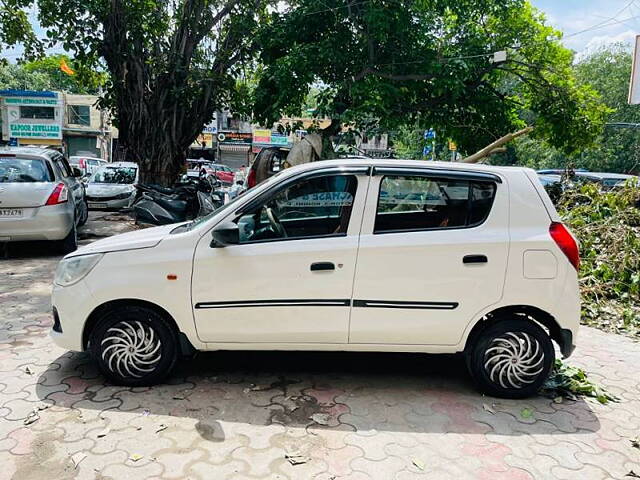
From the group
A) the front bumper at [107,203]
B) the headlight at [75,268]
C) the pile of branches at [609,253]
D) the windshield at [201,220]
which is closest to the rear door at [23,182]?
the headlight at [75,268]

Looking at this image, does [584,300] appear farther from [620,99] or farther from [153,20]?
[620,99]

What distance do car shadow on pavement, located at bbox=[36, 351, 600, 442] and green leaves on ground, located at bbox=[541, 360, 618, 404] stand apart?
11 centimetres

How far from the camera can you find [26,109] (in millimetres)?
35250

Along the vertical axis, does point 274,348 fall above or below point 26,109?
below

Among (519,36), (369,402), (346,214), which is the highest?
(519,36)

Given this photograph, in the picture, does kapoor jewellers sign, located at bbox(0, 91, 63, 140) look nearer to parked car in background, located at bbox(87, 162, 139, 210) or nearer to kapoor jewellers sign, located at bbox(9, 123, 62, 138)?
kapoor jewellers sign, located at bbox(9, 123, 62, 138)

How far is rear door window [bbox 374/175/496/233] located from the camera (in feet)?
11.6

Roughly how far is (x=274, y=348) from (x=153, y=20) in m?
10.5

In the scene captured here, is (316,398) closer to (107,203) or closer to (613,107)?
(107,203)

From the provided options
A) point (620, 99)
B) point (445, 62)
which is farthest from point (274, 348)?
point (620, 99)

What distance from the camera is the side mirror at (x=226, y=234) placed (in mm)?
3330

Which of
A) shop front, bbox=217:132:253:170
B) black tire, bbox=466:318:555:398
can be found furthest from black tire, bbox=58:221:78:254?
shop front, bbox=217:132:253:170

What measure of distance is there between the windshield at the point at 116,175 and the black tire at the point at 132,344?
1223cm

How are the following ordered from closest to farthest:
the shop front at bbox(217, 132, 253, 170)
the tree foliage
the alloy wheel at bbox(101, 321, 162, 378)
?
the alloy wheel at bbox(101, 321, 162, 378) < the tree foliage < the shop front at bbox(217, 132, 253, 170)
